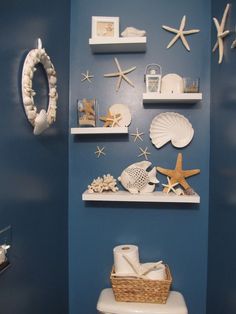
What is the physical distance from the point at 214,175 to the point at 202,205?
0.23 meters

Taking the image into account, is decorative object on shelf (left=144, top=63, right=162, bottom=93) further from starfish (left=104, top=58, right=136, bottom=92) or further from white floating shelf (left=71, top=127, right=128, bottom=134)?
white floating shelf (left=71, top=127, right=128, bottom=134)

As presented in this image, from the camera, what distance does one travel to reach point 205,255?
5.31 ft

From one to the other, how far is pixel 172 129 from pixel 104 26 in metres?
0.72

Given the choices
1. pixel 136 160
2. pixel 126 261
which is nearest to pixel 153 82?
pixel 136 160

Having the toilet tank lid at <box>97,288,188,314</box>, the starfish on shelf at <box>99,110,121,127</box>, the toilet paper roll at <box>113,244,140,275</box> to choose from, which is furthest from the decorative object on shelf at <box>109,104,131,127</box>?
the toilet tank lid at <box>97,288,188,314</box>

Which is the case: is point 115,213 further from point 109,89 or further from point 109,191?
point 109,89

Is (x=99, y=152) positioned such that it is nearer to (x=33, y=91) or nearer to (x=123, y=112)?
(x=123, y=112)

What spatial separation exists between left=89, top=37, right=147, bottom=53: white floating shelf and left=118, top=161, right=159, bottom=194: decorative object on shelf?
2.21ft

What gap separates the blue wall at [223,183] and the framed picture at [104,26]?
56cm

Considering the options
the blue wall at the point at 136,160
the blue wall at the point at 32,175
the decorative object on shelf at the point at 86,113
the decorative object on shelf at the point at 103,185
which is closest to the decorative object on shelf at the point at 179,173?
the blue wall at the point at 136,160

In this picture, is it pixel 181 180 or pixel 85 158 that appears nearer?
pixel 181 180

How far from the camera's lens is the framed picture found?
1556mm

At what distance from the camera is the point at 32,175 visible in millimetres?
1161

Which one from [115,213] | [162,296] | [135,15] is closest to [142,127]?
[115,213]
